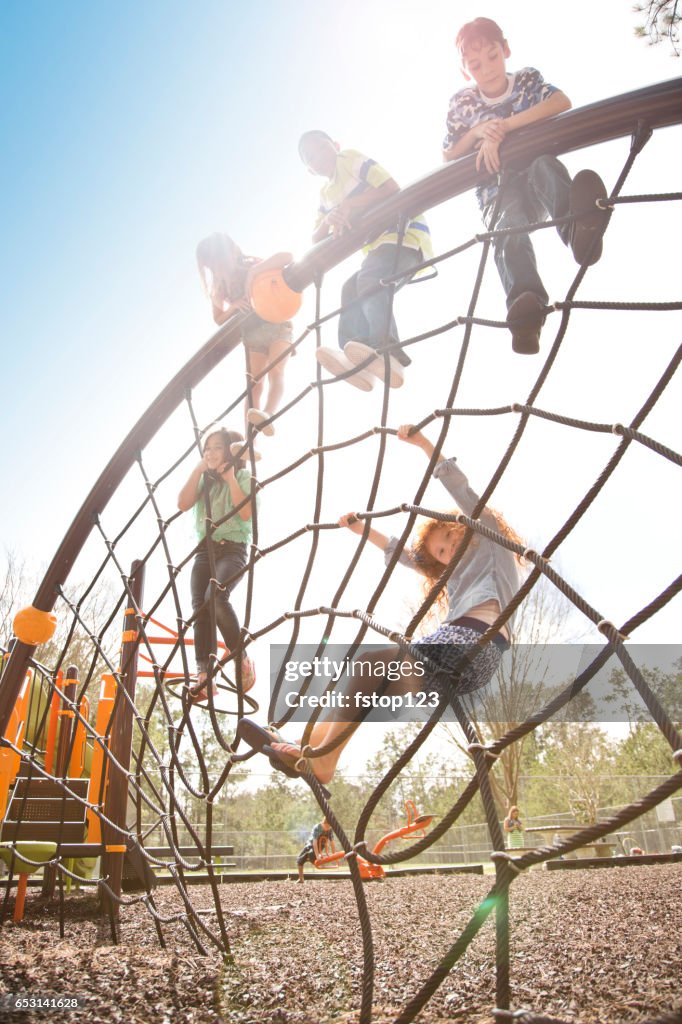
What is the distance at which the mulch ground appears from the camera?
52.6 inches

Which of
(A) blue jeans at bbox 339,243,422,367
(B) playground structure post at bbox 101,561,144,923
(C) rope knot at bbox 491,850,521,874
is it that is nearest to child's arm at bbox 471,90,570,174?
(A) blue jeans at bbox 339,243,422,367

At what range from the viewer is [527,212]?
62.6 inches

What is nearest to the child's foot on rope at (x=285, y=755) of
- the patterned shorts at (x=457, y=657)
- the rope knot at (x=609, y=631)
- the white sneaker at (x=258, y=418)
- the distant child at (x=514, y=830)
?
the patterned shorts at (x=457, y=657)

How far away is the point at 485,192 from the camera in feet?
6.36

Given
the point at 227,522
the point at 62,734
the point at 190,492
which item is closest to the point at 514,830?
the point at 62,734

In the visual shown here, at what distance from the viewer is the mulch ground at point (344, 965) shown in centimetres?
134

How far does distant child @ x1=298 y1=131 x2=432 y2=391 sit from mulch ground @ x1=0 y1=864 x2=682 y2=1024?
1474 mm

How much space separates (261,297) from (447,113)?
76cm

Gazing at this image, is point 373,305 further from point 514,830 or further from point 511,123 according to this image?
point 514,830

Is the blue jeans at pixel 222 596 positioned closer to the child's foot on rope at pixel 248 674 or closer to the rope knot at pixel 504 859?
the child's foot on rope at pixel 248 674

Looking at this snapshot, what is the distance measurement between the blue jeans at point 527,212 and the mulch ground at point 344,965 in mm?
1350

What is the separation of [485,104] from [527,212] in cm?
46

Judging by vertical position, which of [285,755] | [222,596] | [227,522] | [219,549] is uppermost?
[227,522]

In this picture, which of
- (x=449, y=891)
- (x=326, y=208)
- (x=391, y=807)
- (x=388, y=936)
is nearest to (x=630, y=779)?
(x=391, y=807)
